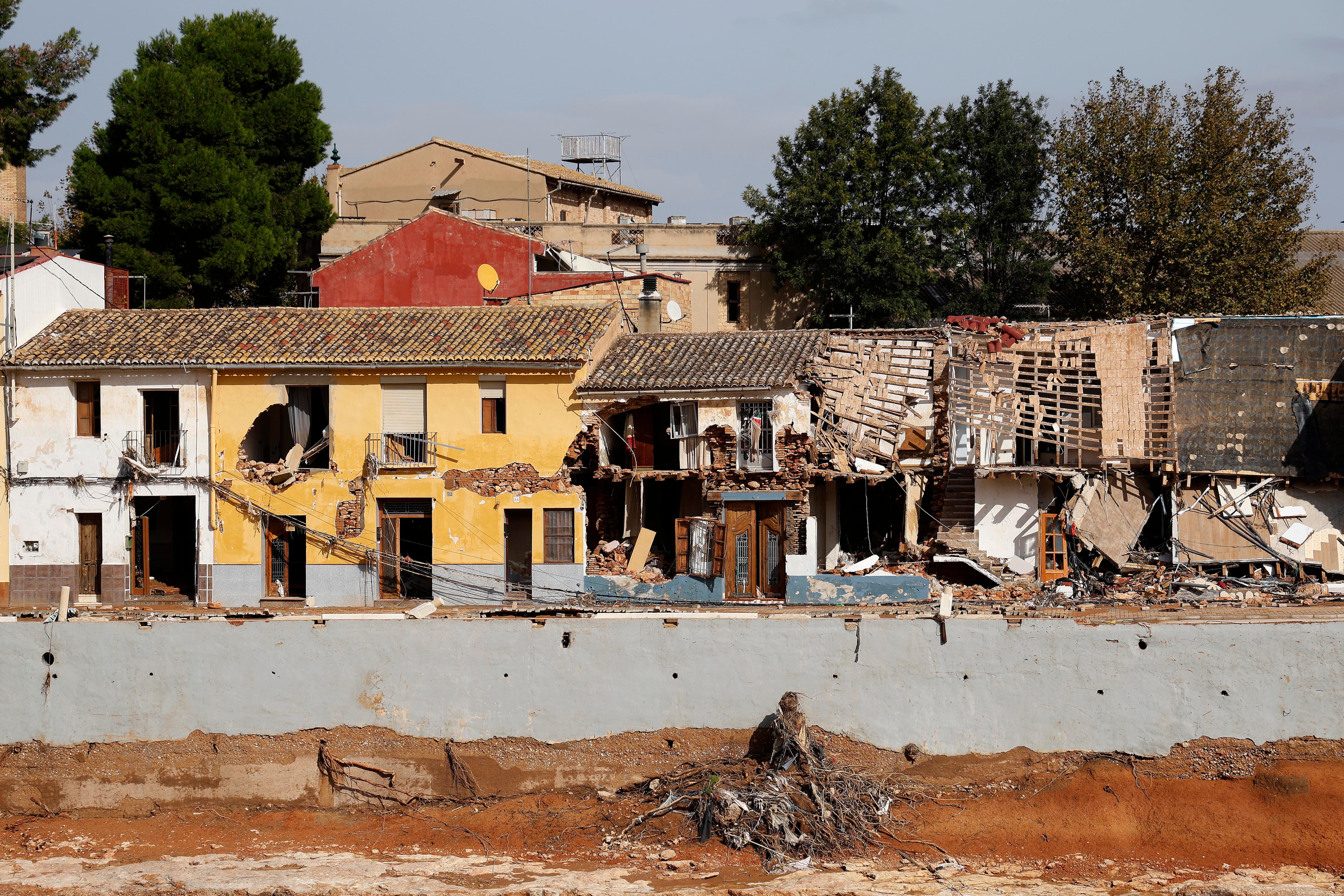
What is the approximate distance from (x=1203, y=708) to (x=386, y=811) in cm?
1310

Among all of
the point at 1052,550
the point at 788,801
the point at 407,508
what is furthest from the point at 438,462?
the point at 1052,550

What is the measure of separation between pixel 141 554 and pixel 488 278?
12.9 metres

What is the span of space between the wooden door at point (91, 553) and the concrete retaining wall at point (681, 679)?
8110 mm

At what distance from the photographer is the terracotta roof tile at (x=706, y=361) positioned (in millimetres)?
29797

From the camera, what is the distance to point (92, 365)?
29.9 meters

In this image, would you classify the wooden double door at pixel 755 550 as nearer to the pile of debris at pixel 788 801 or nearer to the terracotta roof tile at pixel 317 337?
the terracotta roof tile at pixel 317 337

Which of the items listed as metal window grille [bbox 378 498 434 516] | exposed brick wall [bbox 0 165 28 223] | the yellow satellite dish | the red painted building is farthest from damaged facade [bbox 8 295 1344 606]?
exposed brick wall [bbox 0 165 28 223]

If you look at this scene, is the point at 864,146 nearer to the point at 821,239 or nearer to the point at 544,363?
the point at 821,239

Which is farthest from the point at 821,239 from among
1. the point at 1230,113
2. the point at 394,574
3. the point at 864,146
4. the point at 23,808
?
the point at 23,808

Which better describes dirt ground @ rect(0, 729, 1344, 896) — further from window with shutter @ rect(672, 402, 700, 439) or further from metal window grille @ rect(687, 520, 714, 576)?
window with shutter @ rect(672, 402, 700, 439)

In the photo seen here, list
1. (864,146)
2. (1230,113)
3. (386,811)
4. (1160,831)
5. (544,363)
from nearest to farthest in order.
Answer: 1. (1160,831)
2. (386,811)
3. (544,363)
4. (1230,113)
5. (864,146)

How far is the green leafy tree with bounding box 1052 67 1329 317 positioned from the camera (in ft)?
129

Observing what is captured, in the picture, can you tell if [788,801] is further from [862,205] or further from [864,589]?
[862,205]

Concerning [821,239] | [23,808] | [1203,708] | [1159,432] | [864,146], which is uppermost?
[864,146]
